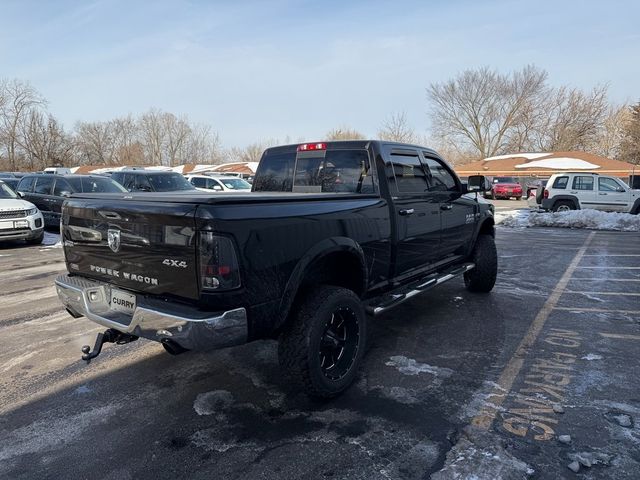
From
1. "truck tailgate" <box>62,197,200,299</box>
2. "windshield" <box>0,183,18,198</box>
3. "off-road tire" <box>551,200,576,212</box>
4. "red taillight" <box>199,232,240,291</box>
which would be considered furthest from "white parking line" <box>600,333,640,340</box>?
Answer: "off-road tire" <box>551,200,576,212</box>

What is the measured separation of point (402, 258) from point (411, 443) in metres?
1.92

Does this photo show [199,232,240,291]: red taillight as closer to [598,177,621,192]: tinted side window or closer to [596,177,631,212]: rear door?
[596,177,631,212]: rear door

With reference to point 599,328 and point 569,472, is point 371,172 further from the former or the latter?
point 599,328

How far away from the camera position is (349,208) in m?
3.64

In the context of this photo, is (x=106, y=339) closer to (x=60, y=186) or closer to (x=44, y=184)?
(x=60, y=186)

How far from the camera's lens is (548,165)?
41.5 meters

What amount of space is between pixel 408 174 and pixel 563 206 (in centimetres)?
1572

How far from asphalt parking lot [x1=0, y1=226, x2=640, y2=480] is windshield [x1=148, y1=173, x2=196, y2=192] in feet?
32.3

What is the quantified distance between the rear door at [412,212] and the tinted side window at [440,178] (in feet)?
0.62

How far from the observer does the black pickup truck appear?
8.87 feet

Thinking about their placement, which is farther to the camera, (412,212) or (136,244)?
(412,212)

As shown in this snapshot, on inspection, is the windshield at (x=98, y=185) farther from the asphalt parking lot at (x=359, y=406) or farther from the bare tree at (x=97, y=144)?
the bare tree at (x=97, y=144)

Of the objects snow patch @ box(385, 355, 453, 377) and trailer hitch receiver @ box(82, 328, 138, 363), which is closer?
trailer hitch receiver @ box(82, 328, 138, 363)

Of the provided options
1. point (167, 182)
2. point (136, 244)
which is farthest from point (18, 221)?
point (136, 244)
